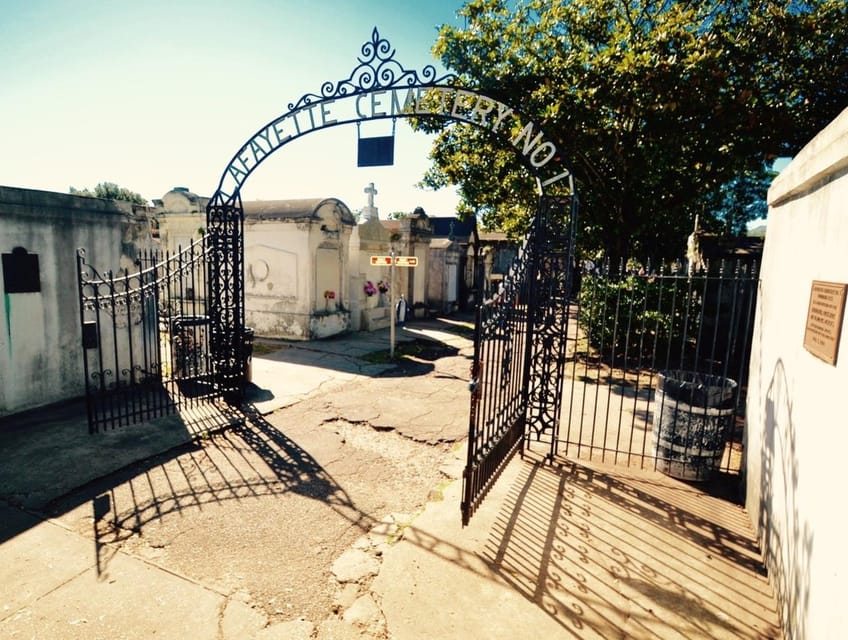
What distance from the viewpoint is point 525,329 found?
5.39 metres

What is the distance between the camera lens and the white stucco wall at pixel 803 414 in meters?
2.12

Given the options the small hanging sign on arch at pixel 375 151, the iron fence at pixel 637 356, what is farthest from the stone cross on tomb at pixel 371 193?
the small hanging sign on arch at pixel 375 151

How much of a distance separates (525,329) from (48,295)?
6792mm

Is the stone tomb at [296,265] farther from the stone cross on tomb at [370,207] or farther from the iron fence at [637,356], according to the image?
the iron fence at [637,356]

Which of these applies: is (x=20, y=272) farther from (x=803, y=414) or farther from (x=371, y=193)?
(x=371, y=193)

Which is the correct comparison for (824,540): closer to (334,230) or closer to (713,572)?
(713,572)

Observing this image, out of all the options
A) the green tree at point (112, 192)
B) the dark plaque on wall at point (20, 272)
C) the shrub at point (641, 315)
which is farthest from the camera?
the green tree at point (112, 192)

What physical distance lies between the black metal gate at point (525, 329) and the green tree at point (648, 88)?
3.62m

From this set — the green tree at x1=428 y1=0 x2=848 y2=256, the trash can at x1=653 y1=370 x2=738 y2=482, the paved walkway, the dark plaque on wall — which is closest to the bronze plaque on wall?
the paved walkway

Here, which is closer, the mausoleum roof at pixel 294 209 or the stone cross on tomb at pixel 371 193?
the mausoleum roof at pixel 294 209

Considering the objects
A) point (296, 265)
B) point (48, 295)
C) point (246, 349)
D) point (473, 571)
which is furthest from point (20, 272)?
point (473, 571)

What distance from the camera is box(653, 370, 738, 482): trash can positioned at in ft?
15.1

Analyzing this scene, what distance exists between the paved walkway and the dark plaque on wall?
7.42ft

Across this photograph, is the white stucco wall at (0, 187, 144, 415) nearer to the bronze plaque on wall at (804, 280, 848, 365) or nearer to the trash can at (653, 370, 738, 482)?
the trash can at (653, 370, 738, 482)
